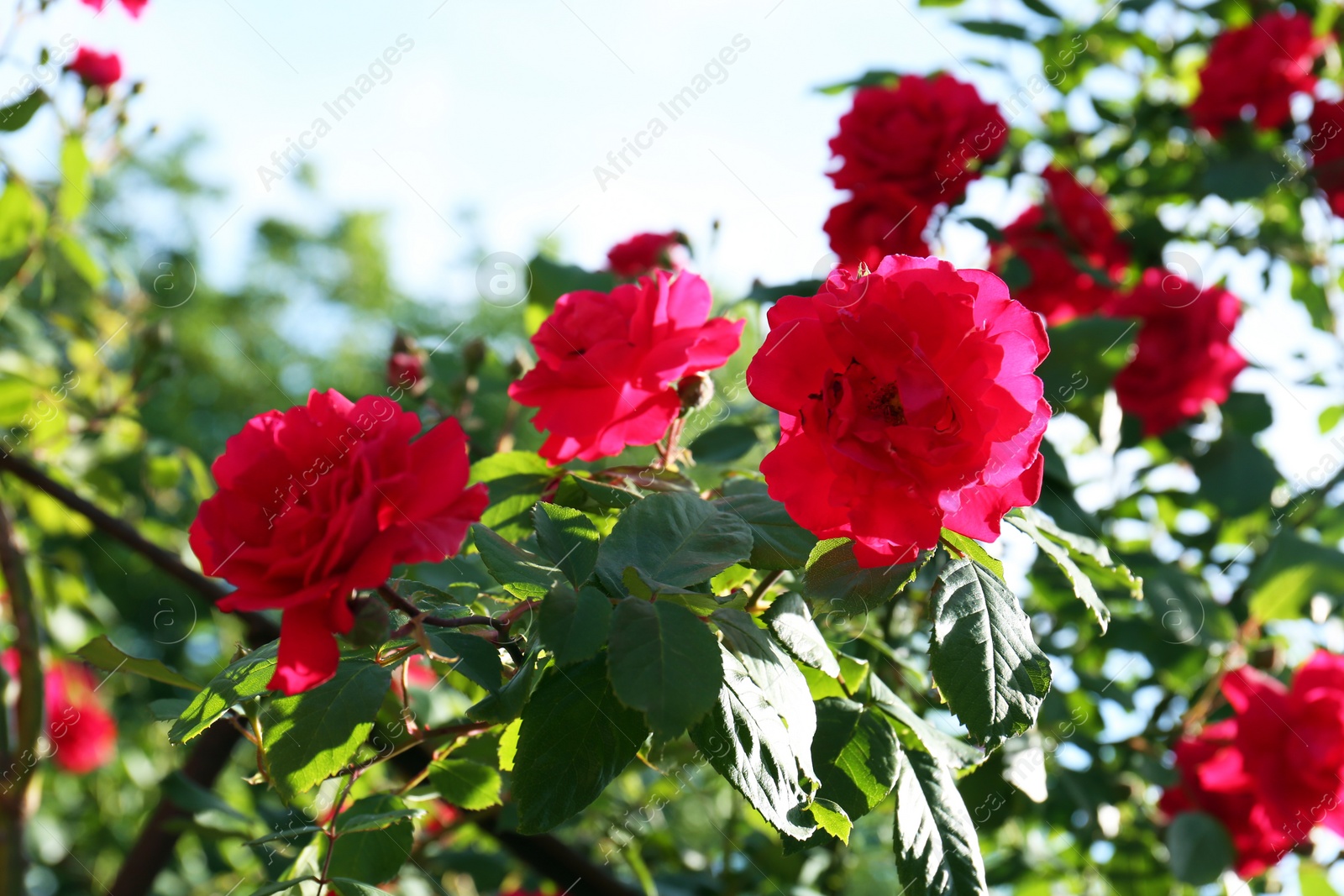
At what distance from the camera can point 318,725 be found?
55 cm

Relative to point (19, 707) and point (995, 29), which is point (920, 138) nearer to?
point (995, 29)

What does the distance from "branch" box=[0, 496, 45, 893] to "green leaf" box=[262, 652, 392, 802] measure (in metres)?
0.97

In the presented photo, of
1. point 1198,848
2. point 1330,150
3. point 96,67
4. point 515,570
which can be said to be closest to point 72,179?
point 96,67

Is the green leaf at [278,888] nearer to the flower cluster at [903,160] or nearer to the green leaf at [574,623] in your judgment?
the green leaf at [574,623]

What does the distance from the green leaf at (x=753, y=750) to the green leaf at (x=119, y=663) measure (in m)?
0.40

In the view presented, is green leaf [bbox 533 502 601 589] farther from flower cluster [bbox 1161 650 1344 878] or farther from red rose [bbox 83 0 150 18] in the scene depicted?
red rose [bbox 83 0 150 18]

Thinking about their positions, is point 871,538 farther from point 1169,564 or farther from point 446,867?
point 446,867

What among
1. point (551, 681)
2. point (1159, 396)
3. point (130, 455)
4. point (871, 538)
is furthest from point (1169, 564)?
point (130, 455)

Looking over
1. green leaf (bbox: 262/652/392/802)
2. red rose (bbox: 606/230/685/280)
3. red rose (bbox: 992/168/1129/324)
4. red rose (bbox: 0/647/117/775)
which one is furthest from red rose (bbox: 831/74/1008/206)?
red rose (bbox: 0/647/117/775)

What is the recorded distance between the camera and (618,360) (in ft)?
2.26

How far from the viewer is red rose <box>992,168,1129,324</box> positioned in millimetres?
1384

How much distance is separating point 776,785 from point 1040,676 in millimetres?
183

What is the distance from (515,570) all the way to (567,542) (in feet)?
0.11

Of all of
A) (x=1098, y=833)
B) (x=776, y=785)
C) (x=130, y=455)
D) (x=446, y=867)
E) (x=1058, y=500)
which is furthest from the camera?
(x=130, y=455)
